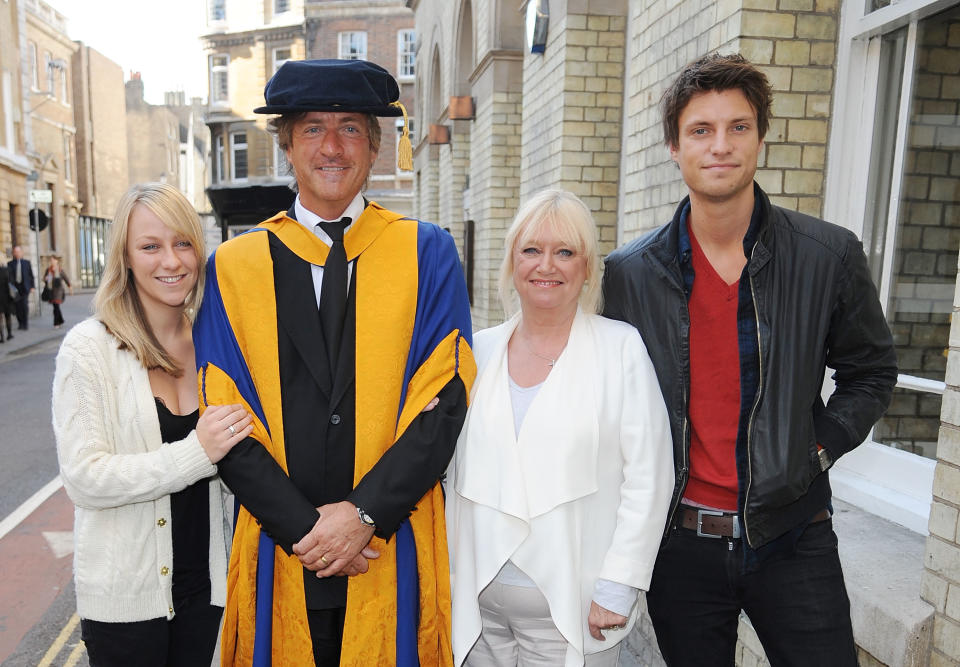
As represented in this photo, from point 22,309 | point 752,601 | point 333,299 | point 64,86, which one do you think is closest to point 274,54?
point 64,86

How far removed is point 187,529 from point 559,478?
113 centimetres

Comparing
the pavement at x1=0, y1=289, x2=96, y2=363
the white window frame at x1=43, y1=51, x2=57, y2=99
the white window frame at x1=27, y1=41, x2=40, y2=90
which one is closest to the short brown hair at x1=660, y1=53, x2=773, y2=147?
the pavement at x1=0, y1=289, x2=96, y2=363

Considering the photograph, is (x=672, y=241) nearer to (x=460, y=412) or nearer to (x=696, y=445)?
(x=696, y=445)

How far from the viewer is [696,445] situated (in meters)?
1.99

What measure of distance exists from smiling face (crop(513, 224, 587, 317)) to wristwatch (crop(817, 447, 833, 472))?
2.65 ft

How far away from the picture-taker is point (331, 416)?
1.96 metres

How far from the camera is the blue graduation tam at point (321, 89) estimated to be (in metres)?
1.99

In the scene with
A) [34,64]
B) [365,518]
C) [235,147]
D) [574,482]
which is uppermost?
[34,64]

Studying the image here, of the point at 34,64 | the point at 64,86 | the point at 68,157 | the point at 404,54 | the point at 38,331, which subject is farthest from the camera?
the point at 404,54

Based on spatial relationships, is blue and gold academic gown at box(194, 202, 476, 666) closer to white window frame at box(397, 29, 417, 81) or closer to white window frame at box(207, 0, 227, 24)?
white window frame at box(397, 29, 417, 81)

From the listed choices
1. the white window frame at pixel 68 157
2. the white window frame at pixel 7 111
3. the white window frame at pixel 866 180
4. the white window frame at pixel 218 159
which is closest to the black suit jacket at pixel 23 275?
the white window frame at pixel 7 111

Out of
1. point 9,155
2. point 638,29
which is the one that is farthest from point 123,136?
point 638,29

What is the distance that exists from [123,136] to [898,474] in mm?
46132

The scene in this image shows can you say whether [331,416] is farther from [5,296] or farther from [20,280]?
[20,280]
